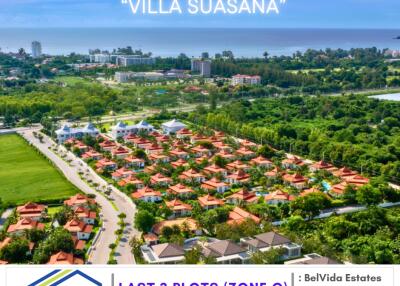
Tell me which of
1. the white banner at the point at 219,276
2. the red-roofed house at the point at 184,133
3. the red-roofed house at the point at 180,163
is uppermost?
the white banner at the point at 219,276

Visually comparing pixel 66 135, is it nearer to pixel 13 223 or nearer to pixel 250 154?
pixel 250 154

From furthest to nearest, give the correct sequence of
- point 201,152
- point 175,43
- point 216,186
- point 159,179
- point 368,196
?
point 175,43
point 201,152
point 159,179
point 216,186
point 368,196

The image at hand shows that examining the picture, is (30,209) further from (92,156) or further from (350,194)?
(350,194)

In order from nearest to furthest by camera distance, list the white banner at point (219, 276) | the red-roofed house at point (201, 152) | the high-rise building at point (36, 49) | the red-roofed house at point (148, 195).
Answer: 1. the white banner at point (219, 276)
2. the red-roofed house at point (148, 195)
3. the red-roofed house at point (201, 152)
4. the high-rise building at point (36, 49)

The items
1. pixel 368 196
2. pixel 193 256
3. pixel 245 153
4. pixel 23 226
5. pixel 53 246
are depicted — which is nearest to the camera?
pixel 193 256

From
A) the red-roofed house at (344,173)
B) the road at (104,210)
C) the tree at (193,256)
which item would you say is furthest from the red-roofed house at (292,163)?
the tree at (193,256)

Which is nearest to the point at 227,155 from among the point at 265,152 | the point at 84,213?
the point at 265,152

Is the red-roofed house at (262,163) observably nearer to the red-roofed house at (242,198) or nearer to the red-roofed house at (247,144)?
the red-roofed house at (247,144)
